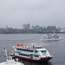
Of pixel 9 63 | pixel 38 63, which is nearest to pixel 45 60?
pixel 38 63

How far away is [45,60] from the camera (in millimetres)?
19109

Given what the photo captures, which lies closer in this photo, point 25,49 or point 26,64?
point 26,64

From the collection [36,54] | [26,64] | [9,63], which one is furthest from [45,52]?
[9,63]

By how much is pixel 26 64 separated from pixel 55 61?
7.90 feet

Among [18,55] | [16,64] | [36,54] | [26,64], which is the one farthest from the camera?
[18,55]

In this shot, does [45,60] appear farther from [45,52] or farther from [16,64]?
[16,64]

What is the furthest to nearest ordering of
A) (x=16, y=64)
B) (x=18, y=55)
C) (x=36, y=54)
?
1. (x=18, y=55)
2. (x=36, y=54)
3. (x=16, y=64)

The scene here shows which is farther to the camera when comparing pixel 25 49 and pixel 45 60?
pixel 25 49

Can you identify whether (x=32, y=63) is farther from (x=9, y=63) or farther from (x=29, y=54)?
(x=9, y=63)

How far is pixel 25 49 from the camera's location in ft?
68.0

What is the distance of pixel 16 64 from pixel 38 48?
8.56 m

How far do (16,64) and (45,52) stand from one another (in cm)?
828

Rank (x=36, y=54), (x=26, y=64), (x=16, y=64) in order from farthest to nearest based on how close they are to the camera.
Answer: (x=36, y=54), (x=26, y=64), (x=16, y=64)

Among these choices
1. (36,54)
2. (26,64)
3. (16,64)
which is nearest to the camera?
(16,64)
